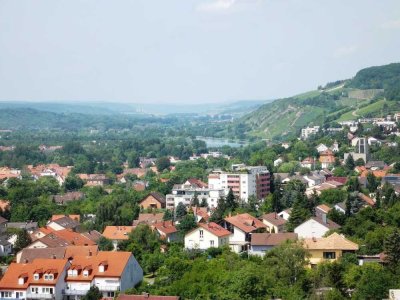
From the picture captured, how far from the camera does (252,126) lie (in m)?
160

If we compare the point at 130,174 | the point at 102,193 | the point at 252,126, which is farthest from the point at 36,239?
the point at 252,126

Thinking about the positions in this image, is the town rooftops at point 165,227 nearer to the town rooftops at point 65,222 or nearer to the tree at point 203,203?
the town rooftops at point 65,222

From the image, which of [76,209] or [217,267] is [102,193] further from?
[217,267]

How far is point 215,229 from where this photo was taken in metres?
32.6

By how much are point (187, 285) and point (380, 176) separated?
114 feet

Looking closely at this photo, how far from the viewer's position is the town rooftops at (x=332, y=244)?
2712 cm

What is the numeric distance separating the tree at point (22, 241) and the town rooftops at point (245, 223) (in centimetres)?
898

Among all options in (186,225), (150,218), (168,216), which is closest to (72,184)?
(168,216)

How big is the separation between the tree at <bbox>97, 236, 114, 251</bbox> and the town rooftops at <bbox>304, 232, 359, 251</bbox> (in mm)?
8598

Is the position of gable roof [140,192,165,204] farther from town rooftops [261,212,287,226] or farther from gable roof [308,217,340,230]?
gable roof [308,217,340,230]

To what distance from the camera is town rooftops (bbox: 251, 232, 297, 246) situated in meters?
30.0

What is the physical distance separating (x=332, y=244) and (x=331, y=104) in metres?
109

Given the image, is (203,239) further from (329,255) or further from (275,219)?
(329,255)

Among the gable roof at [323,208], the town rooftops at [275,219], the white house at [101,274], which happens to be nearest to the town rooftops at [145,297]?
the white house at [101,274]
